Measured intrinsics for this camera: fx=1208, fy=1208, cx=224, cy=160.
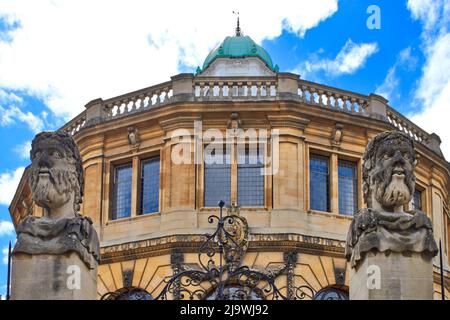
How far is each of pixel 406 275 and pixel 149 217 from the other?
2617 cm

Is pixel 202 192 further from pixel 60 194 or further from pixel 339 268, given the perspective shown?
pixel 60 194

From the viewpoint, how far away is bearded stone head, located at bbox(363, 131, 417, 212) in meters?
16.3

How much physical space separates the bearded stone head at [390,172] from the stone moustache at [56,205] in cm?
397

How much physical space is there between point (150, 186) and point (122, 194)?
1107mm

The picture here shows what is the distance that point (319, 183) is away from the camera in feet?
138

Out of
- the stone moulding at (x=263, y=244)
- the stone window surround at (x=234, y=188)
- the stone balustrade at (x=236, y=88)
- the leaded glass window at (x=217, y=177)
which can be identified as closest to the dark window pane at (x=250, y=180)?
the stone window surround at (x=234, y=188)

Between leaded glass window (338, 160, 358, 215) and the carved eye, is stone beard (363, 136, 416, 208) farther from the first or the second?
leaded glass window (338, 160, 358, 215)

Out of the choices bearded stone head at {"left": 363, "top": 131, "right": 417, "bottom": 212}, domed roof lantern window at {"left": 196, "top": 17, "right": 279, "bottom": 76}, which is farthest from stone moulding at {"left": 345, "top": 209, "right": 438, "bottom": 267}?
domed roof lantern window at {"left": 196, "top": 17, "right": 279, "bottom": 76}

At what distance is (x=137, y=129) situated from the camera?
42.8m

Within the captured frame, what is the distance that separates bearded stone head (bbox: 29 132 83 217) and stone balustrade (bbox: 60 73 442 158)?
82.9 feet

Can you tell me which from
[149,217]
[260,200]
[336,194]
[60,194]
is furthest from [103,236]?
[60,194]

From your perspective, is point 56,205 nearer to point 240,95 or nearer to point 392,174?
point 392,174

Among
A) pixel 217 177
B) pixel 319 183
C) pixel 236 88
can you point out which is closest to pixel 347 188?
pixel 319 183

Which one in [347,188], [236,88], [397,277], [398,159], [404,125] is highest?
[236,88]
